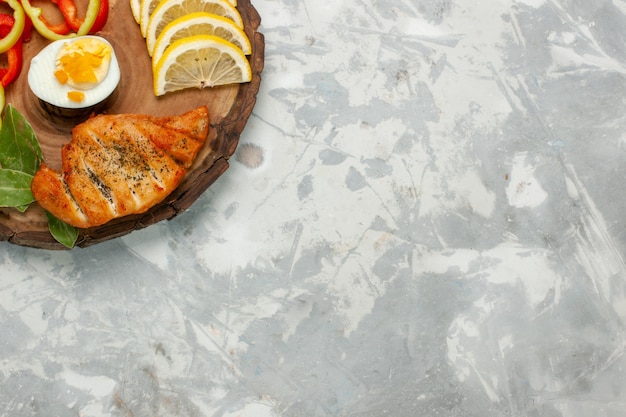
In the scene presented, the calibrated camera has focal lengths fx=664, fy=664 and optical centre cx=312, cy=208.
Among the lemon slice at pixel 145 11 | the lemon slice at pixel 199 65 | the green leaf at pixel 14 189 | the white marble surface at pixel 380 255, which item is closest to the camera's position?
the green leaf at pixel 14 189

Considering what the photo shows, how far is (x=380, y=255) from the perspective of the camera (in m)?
3.14

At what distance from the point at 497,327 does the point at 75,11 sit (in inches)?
94.3

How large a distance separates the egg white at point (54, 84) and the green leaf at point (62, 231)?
0.48m

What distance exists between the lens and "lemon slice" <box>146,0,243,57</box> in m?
2.83

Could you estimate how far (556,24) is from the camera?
11.0 ft

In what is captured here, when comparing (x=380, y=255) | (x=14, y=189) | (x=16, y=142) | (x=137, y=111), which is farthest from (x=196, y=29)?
(x=380, y=255)

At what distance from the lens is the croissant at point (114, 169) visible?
268 cm

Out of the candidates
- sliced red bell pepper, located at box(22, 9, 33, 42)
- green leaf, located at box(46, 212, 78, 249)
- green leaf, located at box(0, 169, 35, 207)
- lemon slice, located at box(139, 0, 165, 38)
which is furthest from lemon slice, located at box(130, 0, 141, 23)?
green leaf, located at box(46, 212, 78, 249)

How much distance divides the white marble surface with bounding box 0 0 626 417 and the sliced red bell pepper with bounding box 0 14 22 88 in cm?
78

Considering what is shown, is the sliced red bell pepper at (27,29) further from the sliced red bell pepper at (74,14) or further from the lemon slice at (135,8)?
the lemon slice at (135,8)

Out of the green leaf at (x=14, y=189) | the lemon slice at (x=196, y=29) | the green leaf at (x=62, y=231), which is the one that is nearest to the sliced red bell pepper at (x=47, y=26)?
the lemon slice at (x=196, y=29)

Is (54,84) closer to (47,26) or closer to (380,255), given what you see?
(47,26)

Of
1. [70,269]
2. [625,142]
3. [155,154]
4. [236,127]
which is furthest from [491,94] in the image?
[70,269]

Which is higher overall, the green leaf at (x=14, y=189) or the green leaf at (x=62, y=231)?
the green leaf at (x=14, y=189)
